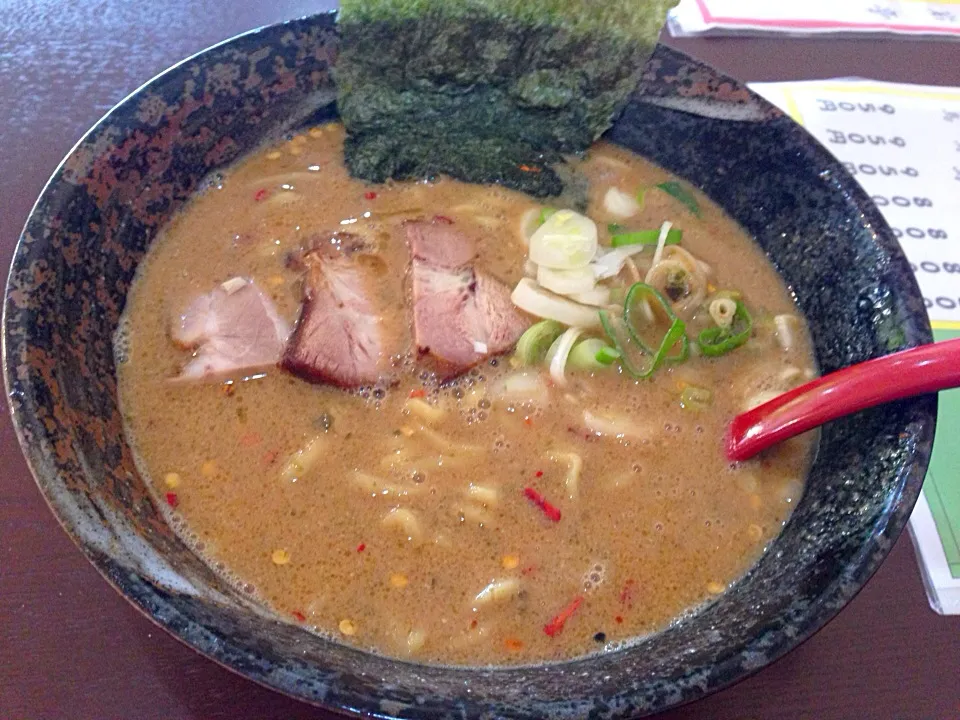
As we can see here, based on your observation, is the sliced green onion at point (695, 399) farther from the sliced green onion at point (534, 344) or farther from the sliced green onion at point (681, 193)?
the sliced green onion at point (681, 193)

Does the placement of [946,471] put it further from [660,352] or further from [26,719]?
[26,719]

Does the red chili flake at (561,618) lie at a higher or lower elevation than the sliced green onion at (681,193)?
lower

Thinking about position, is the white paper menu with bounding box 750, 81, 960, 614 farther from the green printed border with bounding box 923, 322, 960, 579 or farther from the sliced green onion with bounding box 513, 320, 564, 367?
the sliced green onion with bounding box 513, 320, 564, 367

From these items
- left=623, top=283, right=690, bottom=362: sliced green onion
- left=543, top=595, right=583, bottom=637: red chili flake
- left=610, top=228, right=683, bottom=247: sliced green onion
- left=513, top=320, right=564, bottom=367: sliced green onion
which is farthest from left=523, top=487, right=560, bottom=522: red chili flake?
left=610, top=228, right=683, bottom=247: sliced green onion

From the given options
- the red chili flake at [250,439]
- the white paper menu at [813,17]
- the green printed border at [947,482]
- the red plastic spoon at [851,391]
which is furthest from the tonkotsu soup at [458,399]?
the white paper menu at [813,17]

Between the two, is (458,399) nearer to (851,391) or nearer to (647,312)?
(647,312)

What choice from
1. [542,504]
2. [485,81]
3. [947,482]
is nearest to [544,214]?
[485,81]

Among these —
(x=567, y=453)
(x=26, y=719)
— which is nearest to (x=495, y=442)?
(x=567, y=453)
